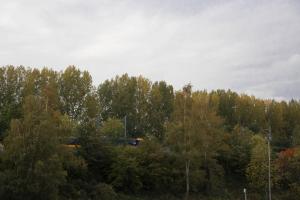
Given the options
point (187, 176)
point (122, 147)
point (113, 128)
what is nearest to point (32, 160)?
point (122, 147)

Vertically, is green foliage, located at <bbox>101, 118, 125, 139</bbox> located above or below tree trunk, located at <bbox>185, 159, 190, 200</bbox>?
above

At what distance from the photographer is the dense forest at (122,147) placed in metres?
32.9

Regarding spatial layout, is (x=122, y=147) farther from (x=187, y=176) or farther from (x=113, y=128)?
(x=113, y=128)

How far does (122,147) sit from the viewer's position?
44.9 m

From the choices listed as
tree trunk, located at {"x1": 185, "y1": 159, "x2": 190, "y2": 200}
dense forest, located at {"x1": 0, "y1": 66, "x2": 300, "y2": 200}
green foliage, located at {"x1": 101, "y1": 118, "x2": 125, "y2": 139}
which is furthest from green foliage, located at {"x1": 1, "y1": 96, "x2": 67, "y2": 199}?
green foliage, located at {"x1": 101, "y1": 118, "x2": 125, "y2": 139}

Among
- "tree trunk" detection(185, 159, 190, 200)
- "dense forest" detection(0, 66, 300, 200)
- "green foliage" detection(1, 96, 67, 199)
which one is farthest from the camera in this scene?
"tree trunk" detection(185, 159, 190, 200)

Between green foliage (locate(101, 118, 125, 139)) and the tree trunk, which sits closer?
the tree trunk

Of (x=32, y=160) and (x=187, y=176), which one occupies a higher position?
(x=32, y=160)

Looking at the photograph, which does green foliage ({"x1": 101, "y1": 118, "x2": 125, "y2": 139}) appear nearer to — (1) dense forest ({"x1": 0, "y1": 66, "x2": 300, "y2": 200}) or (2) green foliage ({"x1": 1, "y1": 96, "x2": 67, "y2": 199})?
(1) dense forest ({"x1": 0, "y1": 66, "x2": 300, "y2": 200})

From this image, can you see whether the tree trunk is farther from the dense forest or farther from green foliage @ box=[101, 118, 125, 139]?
green foliage @ box=[101, 118, 125, 139]

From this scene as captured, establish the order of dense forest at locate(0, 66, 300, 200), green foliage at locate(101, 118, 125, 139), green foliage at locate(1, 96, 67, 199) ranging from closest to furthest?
green foliage at locate(1, 96, 67, 199)
dense forest at locate(0, 66, 300, 200)
green foliage at locate(101, 118, 125, 139)

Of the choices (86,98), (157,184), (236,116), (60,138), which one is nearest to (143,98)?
(86,98)

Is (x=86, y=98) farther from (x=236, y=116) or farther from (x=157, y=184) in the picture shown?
(x=236, y=116)

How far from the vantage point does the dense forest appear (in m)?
32.9
